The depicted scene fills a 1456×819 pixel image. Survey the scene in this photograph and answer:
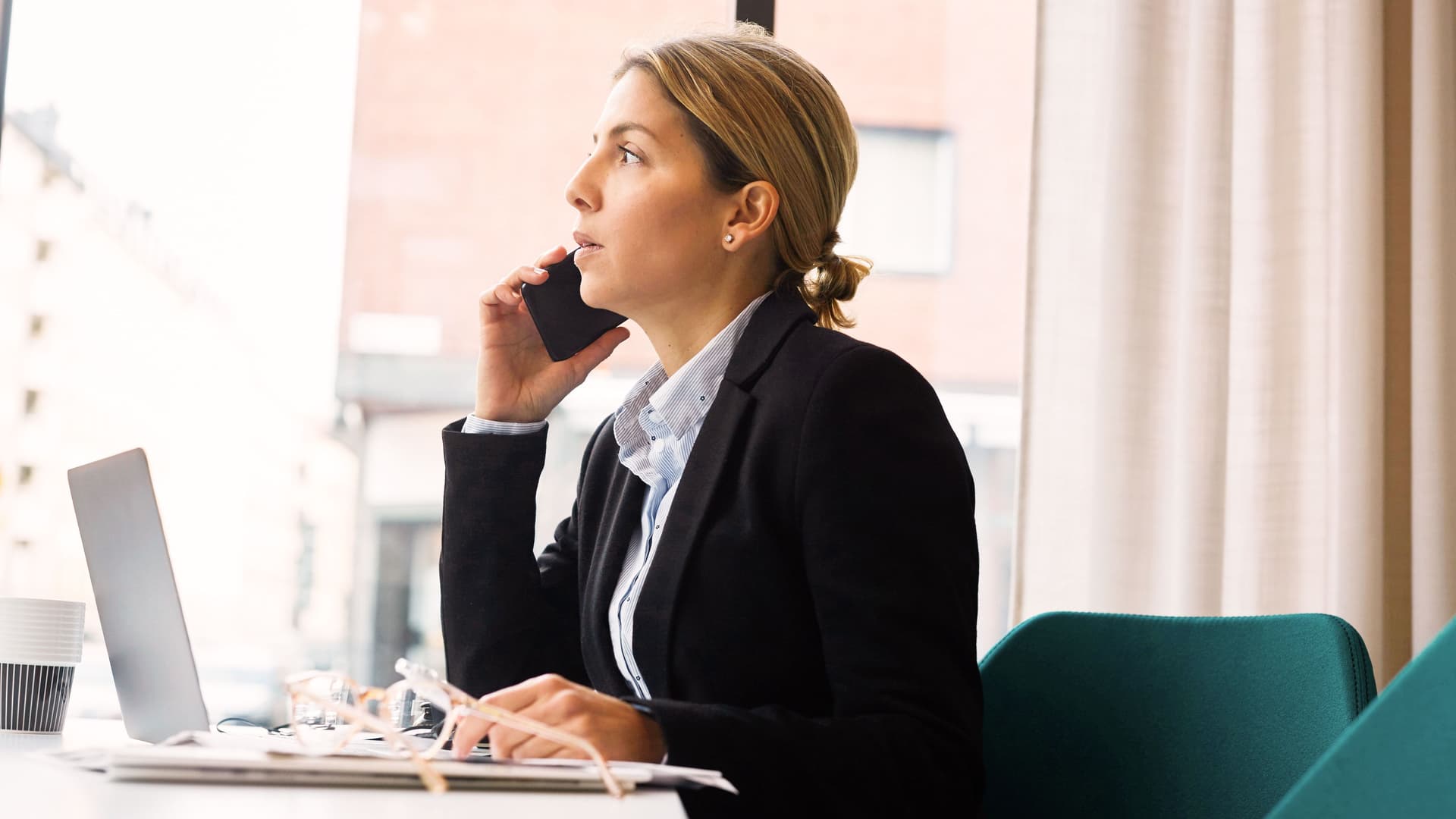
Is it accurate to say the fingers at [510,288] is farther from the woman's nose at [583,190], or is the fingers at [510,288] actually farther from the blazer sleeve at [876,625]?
the blazer sleeve at [876,625]

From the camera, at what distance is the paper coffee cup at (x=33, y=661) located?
1250mm

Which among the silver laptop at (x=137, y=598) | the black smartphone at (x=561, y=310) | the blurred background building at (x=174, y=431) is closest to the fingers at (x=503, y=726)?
the silver laptop at (x=137, y=598)

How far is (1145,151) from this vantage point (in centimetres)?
224

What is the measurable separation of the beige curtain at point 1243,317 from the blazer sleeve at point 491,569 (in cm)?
100

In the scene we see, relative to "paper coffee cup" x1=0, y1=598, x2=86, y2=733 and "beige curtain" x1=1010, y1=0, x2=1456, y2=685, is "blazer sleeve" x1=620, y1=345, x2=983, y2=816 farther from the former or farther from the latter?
"beige curtain" x1=1010, y1=0, x2=1456, y2=685

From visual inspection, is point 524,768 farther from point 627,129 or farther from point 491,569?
point 627,129

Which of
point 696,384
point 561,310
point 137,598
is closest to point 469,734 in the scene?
point 137,598

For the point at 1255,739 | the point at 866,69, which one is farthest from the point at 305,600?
the point at 1255,739

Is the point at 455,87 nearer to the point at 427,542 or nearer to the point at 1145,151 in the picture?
the point at 427,542

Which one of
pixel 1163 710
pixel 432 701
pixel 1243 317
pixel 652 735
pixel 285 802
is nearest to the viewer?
pixel 285 802

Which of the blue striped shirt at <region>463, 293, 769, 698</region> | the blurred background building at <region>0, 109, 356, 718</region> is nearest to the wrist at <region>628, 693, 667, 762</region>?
the blue striped shirt at <region>463, 293, 769, 698</region>

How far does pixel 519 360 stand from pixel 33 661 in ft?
2.07

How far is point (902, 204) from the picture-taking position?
2551 mm

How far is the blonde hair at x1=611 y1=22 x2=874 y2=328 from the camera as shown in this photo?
142cm
